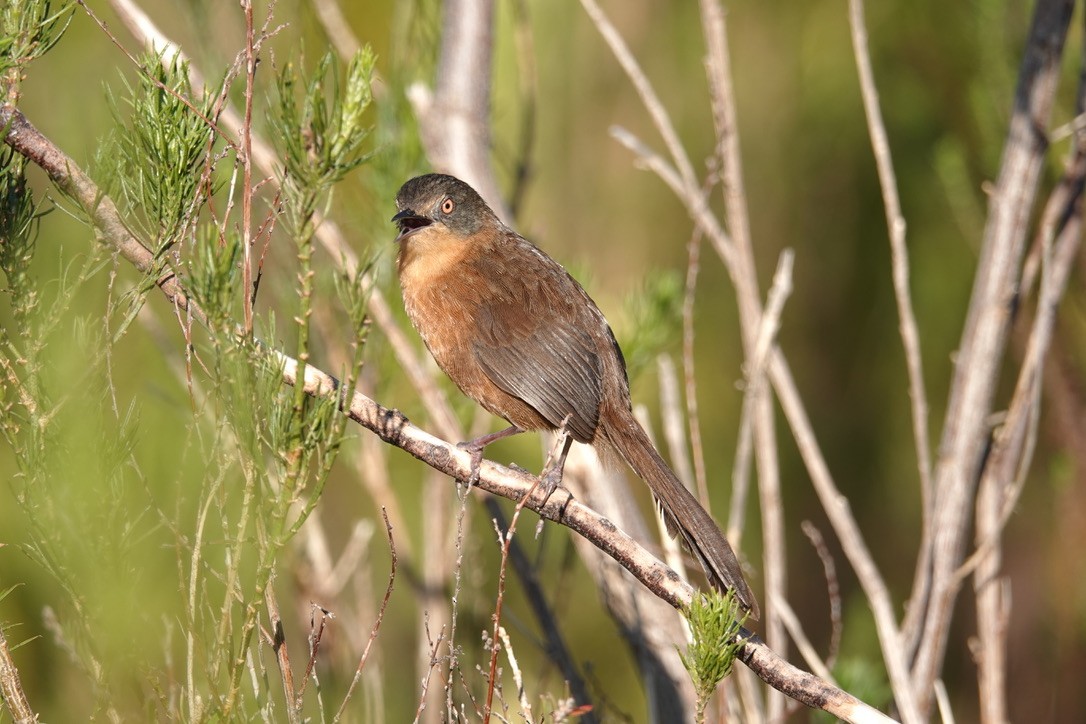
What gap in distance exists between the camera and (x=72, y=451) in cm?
155

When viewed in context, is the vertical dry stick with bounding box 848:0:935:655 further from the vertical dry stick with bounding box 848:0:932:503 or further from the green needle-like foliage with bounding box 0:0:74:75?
the green needle-like foliage with bounding box 0:0:74:75

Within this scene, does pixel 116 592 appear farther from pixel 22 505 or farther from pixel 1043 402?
pixel 1043 402

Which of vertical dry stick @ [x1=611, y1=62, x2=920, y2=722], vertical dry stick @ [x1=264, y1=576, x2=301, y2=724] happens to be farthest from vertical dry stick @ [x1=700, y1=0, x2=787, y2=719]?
vertical dry stick @ [x1=264, y1=576, x2=301, y2=724]

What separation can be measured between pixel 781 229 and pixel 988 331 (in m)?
2.92

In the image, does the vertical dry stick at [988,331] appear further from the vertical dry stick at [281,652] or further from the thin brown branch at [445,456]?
the vertical dry stick at [281,652]

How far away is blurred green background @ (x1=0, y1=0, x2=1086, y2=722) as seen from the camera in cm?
402

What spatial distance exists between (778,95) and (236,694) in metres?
4.89

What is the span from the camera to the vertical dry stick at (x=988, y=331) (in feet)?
9.19

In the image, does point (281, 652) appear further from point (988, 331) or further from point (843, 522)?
point (988, 331)

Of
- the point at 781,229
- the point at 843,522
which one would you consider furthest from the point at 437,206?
the point at 781,229

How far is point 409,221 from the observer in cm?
325

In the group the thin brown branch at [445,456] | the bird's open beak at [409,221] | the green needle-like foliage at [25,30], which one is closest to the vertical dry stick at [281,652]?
the thin brown branch at [445,456]

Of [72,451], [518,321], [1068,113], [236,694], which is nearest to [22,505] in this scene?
[72,451]

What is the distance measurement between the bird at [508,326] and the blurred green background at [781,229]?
558mm
